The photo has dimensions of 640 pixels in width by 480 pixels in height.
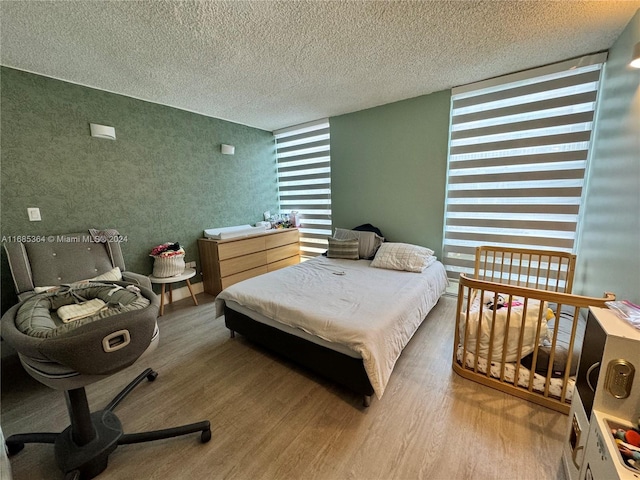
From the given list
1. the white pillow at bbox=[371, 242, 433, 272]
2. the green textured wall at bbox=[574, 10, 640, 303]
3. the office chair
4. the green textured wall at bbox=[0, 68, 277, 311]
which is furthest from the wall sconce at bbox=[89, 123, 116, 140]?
the green textured wall at bbox=[574, 10, 640, 303]

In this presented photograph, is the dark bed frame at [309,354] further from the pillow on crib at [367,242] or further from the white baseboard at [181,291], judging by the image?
the pillow on crib at [367,242]

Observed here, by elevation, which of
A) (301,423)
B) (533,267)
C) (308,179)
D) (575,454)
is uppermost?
(308,179)

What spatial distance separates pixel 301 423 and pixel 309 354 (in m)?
0.42

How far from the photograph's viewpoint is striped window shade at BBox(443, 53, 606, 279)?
7.68ft

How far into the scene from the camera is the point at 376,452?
133 centimetres

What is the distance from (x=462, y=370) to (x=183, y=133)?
391 centimetres

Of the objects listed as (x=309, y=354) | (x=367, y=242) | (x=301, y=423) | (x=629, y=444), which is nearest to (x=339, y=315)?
(x=309, y=354)

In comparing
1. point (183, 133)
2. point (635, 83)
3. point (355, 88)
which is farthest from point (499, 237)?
point (183, 133)

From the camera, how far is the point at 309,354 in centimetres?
183

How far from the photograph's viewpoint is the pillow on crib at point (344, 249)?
329 centimetres

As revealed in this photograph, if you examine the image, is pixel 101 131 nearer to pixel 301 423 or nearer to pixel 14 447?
pixel 14 447

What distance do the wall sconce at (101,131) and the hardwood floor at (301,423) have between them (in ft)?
7.21

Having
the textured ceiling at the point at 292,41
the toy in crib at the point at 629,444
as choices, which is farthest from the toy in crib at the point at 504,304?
the textured ceiling at the point at 292,41

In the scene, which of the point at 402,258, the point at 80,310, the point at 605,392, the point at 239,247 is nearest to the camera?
the point at 605,392
